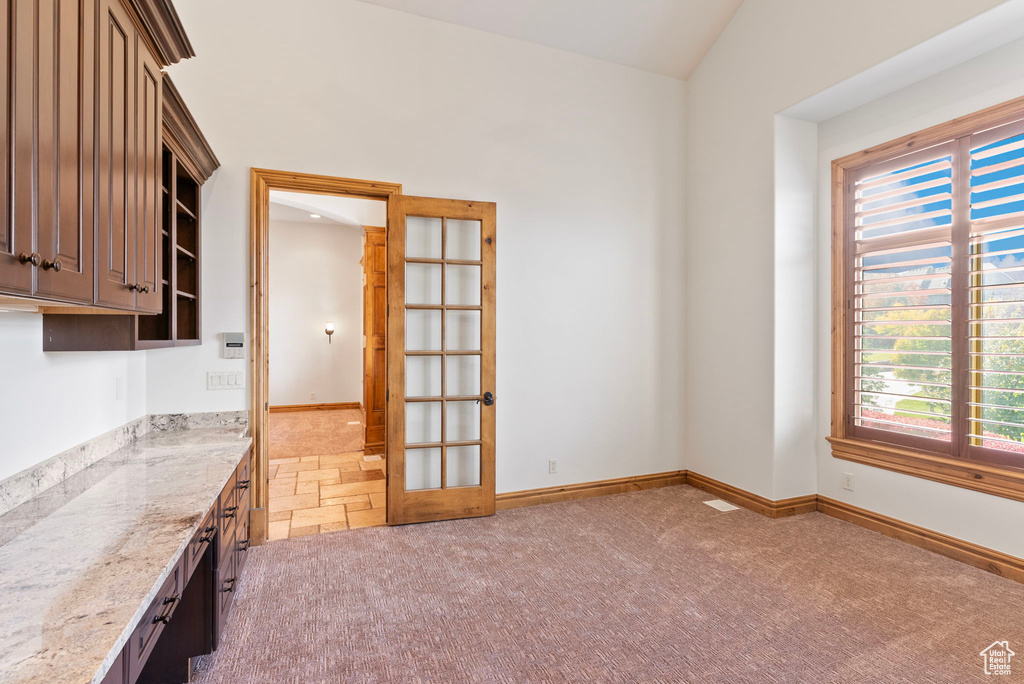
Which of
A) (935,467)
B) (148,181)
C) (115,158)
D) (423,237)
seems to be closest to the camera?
(115,158)

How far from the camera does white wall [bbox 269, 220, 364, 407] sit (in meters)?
8.83

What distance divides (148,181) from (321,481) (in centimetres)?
346

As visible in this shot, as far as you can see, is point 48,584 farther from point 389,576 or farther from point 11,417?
point 389,576

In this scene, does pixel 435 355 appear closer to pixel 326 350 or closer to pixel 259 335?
pixel 259 335

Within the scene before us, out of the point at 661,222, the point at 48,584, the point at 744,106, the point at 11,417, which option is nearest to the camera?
the point at 48,584

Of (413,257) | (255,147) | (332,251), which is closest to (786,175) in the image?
(413,257)

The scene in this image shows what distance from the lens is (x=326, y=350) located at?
909cm

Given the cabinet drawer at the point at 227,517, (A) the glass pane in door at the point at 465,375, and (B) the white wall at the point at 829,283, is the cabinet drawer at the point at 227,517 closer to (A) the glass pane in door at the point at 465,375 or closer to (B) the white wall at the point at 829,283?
(A) the glass pane in door at the point at 465,375

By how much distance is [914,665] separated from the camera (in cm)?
208

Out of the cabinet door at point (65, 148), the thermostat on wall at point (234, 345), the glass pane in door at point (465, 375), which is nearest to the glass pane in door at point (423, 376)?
the glass pane in door at point (465, 375)

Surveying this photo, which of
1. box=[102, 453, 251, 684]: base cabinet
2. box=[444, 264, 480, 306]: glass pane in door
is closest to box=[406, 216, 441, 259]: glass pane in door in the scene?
box=[444, 264, 480, 306]: glass pane in door

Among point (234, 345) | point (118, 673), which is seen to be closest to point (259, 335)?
point (234, 345)

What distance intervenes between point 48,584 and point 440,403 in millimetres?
2661

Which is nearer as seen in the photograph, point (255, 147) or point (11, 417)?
point (11, 417)
